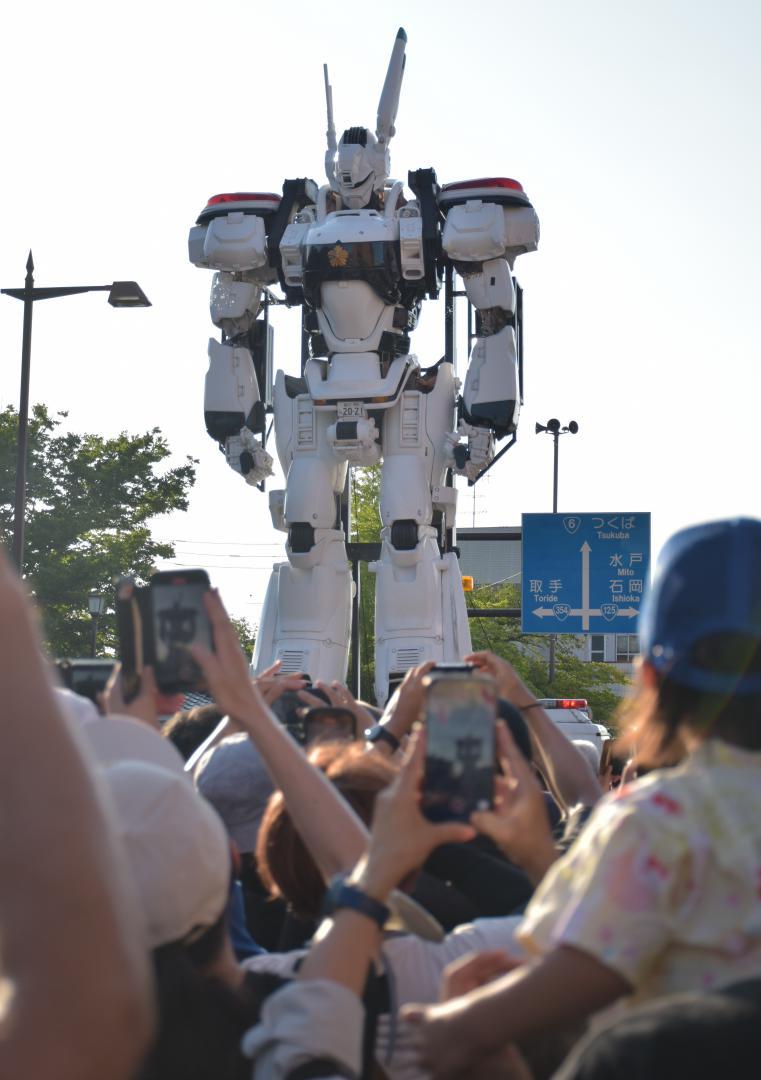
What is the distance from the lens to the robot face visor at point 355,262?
12078mm

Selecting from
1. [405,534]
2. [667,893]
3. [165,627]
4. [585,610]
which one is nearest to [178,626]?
[165,627]

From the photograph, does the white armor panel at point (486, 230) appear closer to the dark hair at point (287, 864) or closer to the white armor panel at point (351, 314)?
the white armor panel at point (351, 314)

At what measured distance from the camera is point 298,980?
6.63 ft

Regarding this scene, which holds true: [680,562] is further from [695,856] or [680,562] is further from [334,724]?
[334,724]

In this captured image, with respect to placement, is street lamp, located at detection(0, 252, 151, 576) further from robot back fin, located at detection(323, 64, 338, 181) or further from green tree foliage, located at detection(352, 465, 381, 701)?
green tree foliage, located at detection(352, 465, 381, 701)

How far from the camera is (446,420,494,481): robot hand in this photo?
12.4 m

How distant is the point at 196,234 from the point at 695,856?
12.4 meters

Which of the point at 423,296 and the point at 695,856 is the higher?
the point at 423,296

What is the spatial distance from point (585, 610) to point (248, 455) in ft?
20.6

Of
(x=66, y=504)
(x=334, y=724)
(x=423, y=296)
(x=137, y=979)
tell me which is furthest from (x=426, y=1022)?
(x=66, y=504)

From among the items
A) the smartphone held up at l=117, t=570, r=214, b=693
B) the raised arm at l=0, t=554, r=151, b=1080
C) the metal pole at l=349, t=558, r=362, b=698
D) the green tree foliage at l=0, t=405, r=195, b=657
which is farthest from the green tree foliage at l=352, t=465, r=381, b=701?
the raised arm at l=0, t=554, r=151, b=1080

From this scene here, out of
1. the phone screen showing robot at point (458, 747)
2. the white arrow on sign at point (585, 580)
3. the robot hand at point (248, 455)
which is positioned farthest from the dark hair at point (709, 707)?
the white arrow on sign at point (585, 580)

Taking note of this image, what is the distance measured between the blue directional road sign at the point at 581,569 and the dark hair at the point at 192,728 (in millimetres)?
13113

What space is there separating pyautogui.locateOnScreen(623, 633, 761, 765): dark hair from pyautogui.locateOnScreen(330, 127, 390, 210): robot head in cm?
1086
